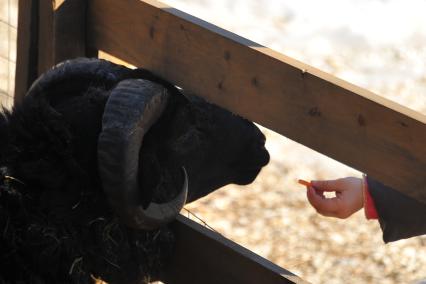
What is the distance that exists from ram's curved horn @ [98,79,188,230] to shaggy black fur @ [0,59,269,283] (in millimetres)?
86

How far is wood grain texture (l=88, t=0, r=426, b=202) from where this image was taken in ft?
10.3

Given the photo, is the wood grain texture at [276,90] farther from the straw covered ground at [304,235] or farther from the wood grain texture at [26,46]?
the straw covered ground at [304,235]

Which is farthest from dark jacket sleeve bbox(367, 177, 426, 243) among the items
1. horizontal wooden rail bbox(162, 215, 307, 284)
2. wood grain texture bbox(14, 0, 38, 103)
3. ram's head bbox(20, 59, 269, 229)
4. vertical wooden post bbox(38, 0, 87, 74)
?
wood grain texture bbox(14, 0, 38, 103)

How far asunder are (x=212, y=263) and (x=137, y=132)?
0.67m

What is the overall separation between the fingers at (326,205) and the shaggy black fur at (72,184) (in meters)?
0.53

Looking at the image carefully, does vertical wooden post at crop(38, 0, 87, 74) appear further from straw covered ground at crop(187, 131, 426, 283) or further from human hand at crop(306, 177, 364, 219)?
Answer: straw covered ground at crop(187, 131, 426, 283)

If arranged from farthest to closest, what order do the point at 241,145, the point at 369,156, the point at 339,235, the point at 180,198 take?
the point at 339,235 < the point at 241,145 < the point at 180,198 < the point at 369,156

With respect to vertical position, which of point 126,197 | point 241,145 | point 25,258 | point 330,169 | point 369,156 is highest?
point 330,169

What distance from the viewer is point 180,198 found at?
3.73 meters

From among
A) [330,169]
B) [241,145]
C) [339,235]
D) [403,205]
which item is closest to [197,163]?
[241,145]

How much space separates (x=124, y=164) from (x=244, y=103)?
476 millimetres

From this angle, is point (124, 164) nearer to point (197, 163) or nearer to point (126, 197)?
point (126, 197)

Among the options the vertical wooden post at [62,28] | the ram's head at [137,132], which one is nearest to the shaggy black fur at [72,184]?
the ram's head at [137,132]

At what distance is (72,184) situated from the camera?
3533 mm
